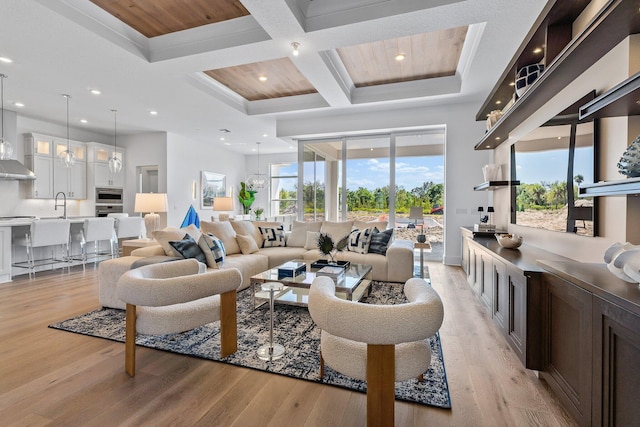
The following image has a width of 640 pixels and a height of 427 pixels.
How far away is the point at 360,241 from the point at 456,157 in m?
2.58

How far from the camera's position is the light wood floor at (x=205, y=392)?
159 centimetres

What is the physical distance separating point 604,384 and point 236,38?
394 centimetres

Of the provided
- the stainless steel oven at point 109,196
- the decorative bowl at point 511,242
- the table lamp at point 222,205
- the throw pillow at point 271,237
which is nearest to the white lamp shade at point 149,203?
the throw pillow at point 271,237

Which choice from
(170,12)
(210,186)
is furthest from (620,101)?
(210,186)

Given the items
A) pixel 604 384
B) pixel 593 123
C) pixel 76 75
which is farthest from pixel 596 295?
pixel 76 75

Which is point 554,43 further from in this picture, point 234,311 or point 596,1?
point 234,311

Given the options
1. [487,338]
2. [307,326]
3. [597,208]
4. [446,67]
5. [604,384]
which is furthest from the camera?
[446,67]

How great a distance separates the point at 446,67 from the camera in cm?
444

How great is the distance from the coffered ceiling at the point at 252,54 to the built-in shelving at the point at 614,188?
2.03 metres

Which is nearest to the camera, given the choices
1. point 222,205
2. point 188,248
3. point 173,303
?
point 173,303

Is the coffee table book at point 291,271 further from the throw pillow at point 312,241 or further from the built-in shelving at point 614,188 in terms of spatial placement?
the built-in shelving at point 614,188

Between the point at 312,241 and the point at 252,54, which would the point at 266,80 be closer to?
the point at 252,54

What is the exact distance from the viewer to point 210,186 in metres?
8.92

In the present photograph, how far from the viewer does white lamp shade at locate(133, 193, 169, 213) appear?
4.75 m
